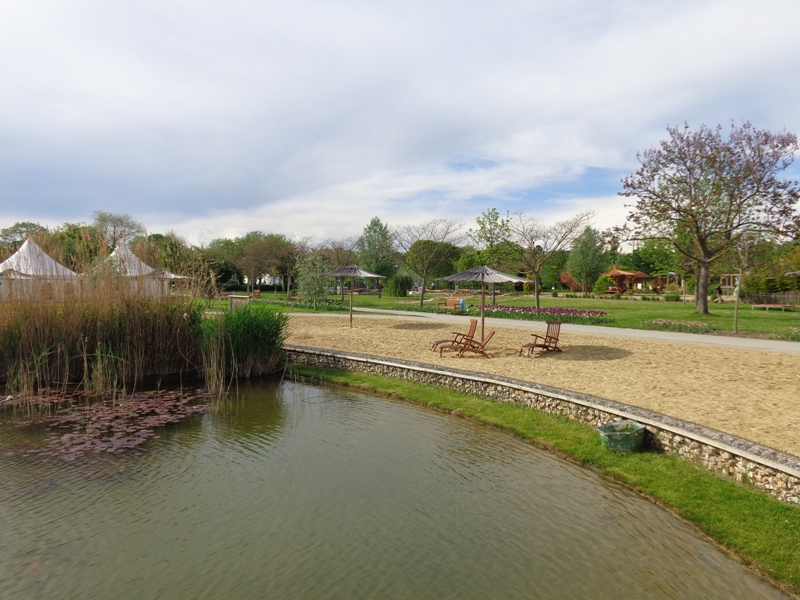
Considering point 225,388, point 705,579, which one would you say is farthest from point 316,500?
point 225,388

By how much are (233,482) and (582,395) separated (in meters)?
5.12

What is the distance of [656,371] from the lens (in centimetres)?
966

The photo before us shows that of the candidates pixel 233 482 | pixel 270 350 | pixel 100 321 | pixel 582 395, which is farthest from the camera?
pixel 270 350

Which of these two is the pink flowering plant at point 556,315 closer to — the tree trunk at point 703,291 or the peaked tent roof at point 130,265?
the tree trunk at point 703,291

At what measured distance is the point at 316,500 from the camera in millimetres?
5152

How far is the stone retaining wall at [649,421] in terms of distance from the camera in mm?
4914

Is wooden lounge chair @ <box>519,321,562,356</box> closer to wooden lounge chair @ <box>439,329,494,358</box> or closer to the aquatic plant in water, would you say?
wooden lounge chair @ <box>439,329,494,358</box>

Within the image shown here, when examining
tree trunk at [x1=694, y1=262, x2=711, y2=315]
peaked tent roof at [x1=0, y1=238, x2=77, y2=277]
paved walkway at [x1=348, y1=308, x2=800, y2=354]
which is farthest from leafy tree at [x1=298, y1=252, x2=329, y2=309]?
tree trunk at [x1=694, y1=262, x2=711, y2=315]

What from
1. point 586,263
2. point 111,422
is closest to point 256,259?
point 586,263

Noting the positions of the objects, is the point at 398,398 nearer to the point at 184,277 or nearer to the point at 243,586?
the point at 184,277

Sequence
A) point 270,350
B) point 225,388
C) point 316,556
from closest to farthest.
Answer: point 316,556, point 225,388, point 270,350

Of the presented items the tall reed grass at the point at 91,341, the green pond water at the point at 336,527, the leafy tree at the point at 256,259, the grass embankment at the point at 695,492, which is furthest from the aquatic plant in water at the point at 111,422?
the leafy tree at the point at 256,259

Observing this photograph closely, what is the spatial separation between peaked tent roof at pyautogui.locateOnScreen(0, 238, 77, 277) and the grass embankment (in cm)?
790

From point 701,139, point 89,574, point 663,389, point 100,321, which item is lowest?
point 89,574
